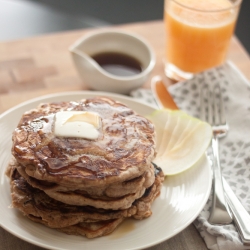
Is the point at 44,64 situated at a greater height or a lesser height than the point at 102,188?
lesser

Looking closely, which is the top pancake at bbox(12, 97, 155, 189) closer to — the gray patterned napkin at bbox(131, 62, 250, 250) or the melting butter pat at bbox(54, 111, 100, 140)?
the melting butter pat at bbox(54, 111, 100, 140)

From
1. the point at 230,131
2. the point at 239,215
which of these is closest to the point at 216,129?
the point at 230,131

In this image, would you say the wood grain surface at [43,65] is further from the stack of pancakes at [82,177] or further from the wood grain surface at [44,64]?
the stack of pancakes at [82,177]

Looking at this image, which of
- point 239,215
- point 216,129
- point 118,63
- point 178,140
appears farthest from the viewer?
point 118,63

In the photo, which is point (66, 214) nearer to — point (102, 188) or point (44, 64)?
point (102, 188)

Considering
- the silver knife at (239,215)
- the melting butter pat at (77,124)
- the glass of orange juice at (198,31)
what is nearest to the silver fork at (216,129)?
the silver knife at (239,215)

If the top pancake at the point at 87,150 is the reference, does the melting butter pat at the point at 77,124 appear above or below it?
above

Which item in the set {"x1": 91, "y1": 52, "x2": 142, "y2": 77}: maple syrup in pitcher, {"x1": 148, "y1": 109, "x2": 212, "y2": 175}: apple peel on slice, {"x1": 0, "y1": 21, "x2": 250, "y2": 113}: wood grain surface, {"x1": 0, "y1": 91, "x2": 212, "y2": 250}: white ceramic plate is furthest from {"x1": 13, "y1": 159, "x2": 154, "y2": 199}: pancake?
{"x1": 91, "y1": 52, "x2": 142, "y2": 77}: maple syrup in pitcher

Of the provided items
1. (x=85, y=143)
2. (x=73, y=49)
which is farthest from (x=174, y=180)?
(x=73, y=49)
